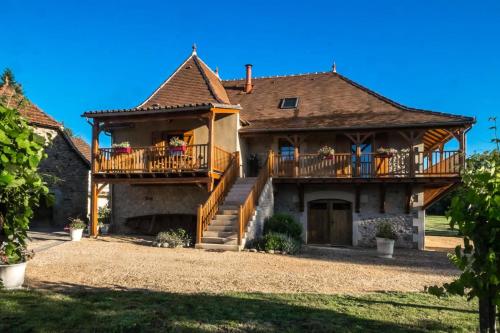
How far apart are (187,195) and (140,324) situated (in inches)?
454

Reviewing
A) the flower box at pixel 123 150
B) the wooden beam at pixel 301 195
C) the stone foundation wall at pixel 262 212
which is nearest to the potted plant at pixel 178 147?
the flower box at pixel 123 150

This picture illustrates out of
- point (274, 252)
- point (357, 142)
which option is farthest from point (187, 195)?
point (357, 142)

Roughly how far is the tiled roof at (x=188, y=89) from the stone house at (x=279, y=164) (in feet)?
0.27

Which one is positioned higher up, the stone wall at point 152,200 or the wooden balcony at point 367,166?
the wooden balcony at point 367,166

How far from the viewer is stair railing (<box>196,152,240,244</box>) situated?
1235 cm

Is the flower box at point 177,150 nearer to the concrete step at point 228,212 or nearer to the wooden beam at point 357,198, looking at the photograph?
the concrete step at point 228,212

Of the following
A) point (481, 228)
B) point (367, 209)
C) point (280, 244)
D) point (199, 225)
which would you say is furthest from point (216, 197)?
point (481, 228)

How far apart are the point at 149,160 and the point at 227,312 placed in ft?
32.3

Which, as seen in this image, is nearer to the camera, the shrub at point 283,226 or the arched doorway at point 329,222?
the shrub at point 283,226

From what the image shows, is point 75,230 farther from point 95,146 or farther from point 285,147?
point 285,147

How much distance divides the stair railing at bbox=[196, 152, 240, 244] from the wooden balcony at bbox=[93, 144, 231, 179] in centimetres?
28

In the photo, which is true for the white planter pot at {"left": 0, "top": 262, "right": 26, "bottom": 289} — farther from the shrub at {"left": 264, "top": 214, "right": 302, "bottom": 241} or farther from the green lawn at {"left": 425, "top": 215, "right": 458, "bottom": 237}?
the green lawn at {"left": 425, "top": 215, "right": 458, "bottom": 237}

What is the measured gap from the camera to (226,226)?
500 inches

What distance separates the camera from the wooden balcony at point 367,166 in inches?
546
